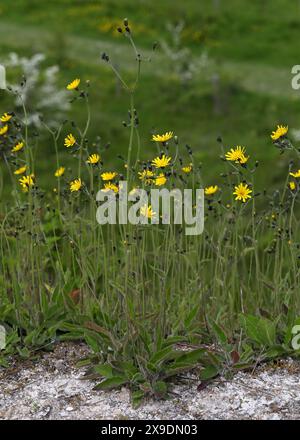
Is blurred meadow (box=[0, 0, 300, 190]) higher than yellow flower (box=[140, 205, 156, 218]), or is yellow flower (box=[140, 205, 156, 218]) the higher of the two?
blurred meadow (box=[0, 0, 300, 190])

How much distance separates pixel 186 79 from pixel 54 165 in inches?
277

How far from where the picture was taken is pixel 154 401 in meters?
3.97

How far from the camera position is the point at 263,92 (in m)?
22.0

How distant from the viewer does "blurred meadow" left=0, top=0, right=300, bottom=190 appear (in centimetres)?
2044

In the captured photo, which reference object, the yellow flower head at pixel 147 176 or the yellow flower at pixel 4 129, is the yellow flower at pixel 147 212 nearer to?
the yellow flower head at pixel 147 176

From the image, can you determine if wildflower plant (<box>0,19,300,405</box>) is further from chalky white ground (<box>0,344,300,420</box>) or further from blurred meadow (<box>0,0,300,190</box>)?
blurred meadow (<box>0,0,300,190</box>)

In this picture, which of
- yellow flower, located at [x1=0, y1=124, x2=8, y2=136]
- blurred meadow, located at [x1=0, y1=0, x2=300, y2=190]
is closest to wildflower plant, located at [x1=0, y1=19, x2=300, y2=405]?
yellow flower, located at [x1=0, y1=124, x2=8, y2=136]

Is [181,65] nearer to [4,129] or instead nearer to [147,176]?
[4,129]

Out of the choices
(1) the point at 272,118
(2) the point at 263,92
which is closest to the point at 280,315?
(1) the point at 272,118

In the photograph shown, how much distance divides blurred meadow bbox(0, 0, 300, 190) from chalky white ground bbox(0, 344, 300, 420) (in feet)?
41.3

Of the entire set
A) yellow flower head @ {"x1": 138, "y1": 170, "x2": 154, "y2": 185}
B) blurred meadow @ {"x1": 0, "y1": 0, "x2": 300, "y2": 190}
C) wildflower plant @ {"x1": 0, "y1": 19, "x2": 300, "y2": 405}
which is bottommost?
wildflower plant @ {"x1": 0, "y1": 19, "x2": 300, "y2": 405}

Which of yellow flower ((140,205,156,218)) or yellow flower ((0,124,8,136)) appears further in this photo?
yellow flower ((0,124,8,136))

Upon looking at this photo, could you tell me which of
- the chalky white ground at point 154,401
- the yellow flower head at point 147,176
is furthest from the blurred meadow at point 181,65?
the chalky white ground at point 154,401
